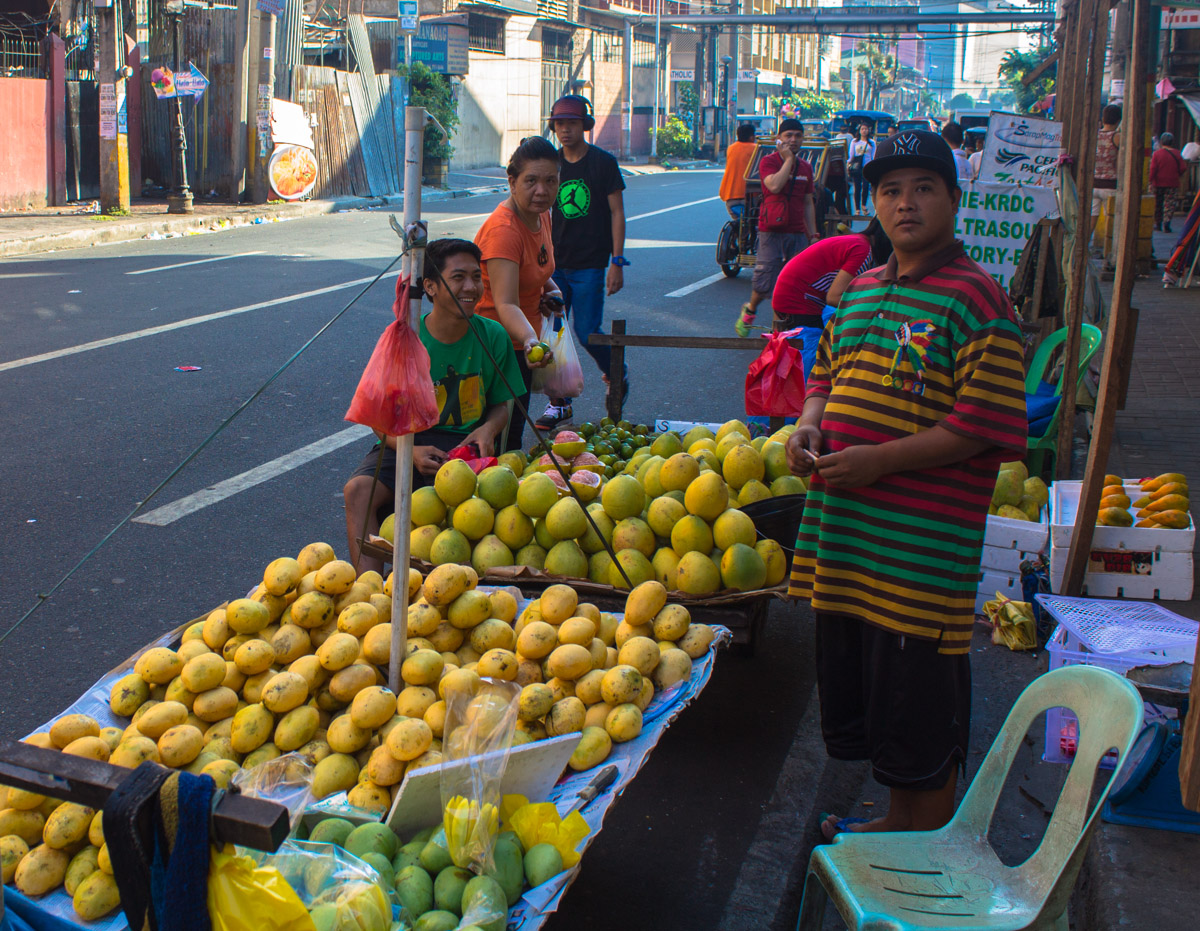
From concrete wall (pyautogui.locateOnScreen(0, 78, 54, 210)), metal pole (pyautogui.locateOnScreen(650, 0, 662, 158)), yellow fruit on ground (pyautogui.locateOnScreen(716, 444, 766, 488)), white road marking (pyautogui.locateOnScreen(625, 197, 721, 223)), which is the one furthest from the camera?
metal pole (pyautogui.locateOnScreen(650, 0, 662, 158))

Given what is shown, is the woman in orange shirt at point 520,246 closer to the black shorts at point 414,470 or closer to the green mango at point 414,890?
the black shorts at point 414,470

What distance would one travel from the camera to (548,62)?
131 ft

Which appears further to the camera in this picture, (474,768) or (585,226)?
(585,226)

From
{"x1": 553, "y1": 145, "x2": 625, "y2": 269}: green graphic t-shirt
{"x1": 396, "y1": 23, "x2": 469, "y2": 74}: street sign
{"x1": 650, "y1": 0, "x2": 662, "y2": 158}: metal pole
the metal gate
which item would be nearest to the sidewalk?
{"x1": 553, "y1": 145, "x2": 625, "y2": 269}: green graphic t-shirt

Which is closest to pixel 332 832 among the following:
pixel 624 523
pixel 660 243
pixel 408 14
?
pixel 624 523

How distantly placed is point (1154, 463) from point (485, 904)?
5.21m

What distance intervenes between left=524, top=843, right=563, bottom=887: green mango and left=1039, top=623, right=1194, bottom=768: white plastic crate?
166cm

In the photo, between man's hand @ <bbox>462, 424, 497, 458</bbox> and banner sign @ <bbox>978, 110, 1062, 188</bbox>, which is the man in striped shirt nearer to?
man's hand @ <bbox>462, 424, 497, 458</bbox>

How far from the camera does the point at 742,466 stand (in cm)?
382

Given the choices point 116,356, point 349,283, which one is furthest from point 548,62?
point 116,356

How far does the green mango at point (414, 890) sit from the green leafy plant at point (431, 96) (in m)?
24.8

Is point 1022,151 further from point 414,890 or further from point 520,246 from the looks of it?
point 414,890

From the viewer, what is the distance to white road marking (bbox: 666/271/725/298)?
11.6 meters

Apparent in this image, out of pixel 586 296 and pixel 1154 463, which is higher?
pixel 586 296
